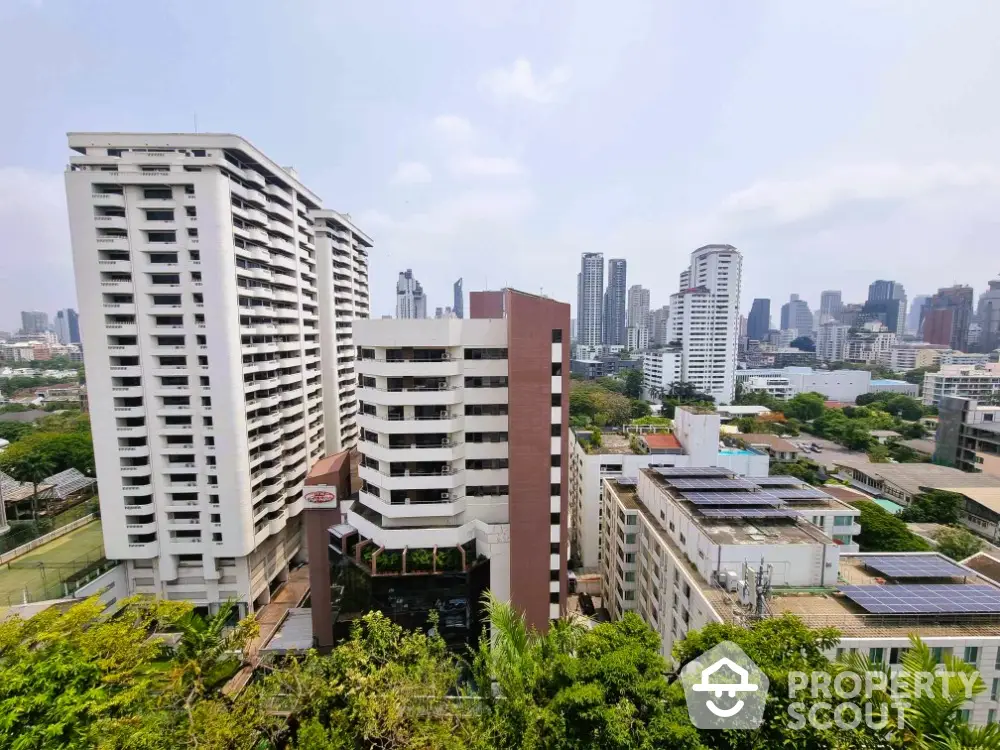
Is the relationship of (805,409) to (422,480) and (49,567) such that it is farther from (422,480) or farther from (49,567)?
(49,567)

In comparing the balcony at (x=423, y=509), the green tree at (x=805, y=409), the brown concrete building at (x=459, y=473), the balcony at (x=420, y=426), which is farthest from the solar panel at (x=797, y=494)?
the green tree at (x=805, y=409)

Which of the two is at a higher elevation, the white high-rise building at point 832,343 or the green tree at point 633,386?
the white high-rise building at point 832,343

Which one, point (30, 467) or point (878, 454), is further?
point (878, 454)

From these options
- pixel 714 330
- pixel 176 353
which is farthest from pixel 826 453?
pixel 176 353

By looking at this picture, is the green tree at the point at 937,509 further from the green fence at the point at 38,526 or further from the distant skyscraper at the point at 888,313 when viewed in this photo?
the distant skyscraper at the point at 888,313

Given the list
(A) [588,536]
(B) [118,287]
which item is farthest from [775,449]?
(B) [118,287]

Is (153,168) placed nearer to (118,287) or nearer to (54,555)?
(118,287)

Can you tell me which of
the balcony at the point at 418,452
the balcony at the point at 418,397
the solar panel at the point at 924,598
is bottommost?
the solar panel at the point at 924,598

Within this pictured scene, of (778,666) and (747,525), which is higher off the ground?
(778,666)
